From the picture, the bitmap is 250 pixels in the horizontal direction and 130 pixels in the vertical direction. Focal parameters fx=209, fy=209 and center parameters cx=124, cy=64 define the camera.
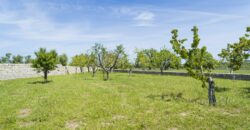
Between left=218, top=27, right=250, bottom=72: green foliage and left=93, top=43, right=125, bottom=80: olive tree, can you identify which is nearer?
left=218, top=27, right=250, bottom=72: green foliage

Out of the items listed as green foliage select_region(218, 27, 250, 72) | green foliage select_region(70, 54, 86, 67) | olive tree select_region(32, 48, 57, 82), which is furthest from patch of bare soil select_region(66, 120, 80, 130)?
green foliage select_region(70, 54, 86, 67)

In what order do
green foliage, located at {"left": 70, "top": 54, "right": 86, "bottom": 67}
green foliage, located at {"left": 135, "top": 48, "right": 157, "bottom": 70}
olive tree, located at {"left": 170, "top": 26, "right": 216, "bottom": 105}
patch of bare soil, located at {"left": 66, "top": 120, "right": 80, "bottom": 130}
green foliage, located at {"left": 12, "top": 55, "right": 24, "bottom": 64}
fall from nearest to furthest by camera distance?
patch of bare soil, located at {"left": 66, "top": 120, "right": 80, "bottom": 130}, olive tree, located at {"left": 170, "top": 26, "right": 216, "bottom": 105}, green foliage, located at {"left": 70, "top": 54, "right": 86, "bottom": 67}, green foliage, located at {"left": 135, "top": 48, "right": 157, "bottom": 70}, green foliage, located at {"left": 12, "top": 55, "right": 24, "bottom": 64}

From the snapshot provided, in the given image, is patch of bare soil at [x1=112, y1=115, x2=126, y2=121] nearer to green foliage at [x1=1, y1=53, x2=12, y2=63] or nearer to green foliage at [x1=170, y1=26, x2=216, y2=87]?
green foliage at [x1=170, y1=26, x2=216, y2=87]

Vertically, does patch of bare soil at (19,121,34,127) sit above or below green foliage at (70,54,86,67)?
below

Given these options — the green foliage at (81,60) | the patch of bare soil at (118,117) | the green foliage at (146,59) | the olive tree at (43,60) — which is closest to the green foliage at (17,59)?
the green foliage at (81,60)

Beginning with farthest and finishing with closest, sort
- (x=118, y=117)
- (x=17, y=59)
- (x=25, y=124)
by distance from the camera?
(x=17, y=59)
(x=118, y=117)
(x=25, y=124)

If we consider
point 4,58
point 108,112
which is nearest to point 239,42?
point 108,112

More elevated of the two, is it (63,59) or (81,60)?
(63,59)

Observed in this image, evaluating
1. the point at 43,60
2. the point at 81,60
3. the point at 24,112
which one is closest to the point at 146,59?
the point at 81,60

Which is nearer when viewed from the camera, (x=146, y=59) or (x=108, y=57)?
(x=108, y=57)

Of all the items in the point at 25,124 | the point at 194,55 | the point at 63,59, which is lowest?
the point at 25,124

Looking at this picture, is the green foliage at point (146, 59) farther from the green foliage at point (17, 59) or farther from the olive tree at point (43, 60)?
the green foliage at point (17, 59)

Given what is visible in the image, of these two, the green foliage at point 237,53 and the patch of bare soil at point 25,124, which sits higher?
the green foliage at point 237,53

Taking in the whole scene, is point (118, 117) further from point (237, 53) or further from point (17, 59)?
point (17, 59)
